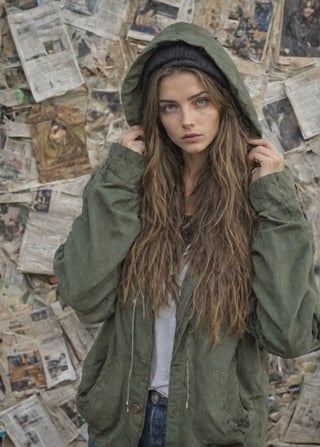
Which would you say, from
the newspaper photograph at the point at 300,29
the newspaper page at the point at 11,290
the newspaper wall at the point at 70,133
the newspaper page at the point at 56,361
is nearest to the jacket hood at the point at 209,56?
the newspaper wall at the point at 70,133

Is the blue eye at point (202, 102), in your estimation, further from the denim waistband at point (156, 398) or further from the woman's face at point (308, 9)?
the woman's face at point (308, 9)

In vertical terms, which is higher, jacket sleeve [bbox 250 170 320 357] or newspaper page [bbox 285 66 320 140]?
newspaper page [bbox 285 66 320 140]

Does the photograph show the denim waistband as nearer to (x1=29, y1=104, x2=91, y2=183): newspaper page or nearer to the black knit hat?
the black knit hat

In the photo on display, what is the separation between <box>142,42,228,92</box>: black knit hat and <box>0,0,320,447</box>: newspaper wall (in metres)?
0.66

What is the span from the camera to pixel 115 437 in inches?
57.6

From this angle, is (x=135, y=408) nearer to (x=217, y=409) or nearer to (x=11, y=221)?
(x=217, y=409)

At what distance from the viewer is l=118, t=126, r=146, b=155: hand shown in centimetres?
147

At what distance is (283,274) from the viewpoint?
51.7 inches

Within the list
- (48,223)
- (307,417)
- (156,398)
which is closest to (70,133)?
(48,223)

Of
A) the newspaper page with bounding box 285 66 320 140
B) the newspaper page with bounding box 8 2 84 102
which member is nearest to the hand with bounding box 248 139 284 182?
the newspaper page with bounding box 285 66 320 140

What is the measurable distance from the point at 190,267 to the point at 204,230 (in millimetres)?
90

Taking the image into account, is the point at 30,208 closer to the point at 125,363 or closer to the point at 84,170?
the point at 84,170

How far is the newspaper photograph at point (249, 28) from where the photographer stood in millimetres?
1997

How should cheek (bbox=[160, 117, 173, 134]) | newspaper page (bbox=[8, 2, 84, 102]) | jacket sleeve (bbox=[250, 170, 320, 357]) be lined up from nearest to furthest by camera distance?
jacket sleeve (bbox=[250, 170, 320, 357]), cheek (bbox=[160, 117, 173, 134]), newspaper page (bbox=[8, 2, 84, 102])
